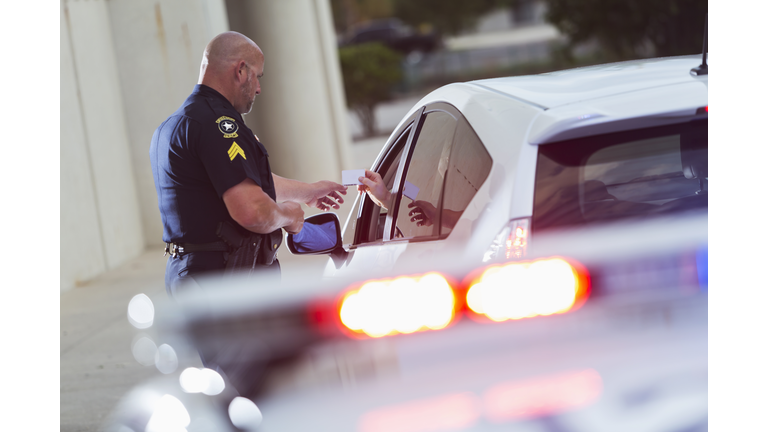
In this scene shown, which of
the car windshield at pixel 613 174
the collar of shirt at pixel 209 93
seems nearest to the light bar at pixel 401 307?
the car windshield at pixel 613 174

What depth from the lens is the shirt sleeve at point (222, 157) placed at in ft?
8.98

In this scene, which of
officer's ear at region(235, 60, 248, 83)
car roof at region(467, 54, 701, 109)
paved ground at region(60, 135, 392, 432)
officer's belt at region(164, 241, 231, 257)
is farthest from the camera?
paved ground at region(60, 135, 392, 432)

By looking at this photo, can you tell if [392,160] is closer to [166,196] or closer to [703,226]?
[166,196]

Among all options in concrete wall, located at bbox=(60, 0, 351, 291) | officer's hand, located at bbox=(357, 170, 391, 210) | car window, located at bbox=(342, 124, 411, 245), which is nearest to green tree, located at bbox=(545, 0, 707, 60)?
concrete wall, located at bbox=(60, 0, 351, 291)

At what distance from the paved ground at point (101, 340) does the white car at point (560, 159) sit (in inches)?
28.4

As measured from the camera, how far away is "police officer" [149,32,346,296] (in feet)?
9.06

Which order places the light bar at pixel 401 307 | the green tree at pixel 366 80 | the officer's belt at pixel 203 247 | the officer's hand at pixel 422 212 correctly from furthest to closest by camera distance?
the green tree at pixel 366 80, the officer's belt at pixel 203 247, the officer's hand at pixel 422 212, the light bar at pixel 401 307

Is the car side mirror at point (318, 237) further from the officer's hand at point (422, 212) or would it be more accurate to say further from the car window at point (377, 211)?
the officer's hand at point (422, 212)

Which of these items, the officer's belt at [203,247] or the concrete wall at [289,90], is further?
the concrete wall at [289,90]

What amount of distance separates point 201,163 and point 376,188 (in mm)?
710

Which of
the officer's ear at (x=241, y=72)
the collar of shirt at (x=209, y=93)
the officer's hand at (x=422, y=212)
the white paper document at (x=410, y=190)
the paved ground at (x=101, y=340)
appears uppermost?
the officer's ear at (x=241, y=72)

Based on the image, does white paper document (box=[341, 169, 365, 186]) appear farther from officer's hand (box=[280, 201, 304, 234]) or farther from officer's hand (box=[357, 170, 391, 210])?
officer's hand (box=[280, 201, 304, 234])

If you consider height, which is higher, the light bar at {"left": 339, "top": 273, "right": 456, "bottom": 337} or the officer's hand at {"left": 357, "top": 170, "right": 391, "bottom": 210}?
the light bar at {"left": 339, "top": 273, "right": 456, "bottom": 337}

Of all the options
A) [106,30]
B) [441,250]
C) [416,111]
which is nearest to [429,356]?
[441,250]
